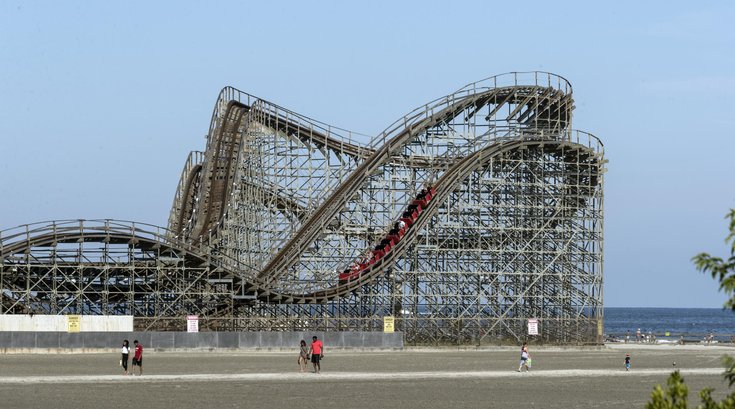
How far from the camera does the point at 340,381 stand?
3378 cm

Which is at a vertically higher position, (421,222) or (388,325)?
(421,222)

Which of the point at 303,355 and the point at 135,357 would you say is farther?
the point at 303,355

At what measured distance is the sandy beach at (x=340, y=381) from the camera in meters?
27.7

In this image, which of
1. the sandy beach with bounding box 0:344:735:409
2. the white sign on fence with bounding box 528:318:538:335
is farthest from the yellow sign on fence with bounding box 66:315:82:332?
the white sign on fence with bounding box 528:318:538:335

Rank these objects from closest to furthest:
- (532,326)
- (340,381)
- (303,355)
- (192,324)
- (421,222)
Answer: (340,381) < (303,355) < (192,324) < (421,222) < (532,326)

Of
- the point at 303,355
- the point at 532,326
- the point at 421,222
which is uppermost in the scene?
the point at 421,222

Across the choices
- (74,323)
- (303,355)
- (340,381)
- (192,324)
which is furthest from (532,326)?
(340,381)

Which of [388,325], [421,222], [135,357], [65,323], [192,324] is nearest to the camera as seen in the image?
[135,357]

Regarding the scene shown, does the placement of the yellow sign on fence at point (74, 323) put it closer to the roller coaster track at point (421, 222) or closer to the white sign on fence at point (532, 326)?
the roller coaster track at point (421, 222)

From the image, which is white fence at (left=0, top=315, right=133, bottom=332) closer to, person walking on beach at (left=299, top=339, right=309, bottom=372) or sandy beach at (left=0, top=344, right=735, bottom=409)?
sandy beach at (left=0, top=344, right=735, bottom=409)

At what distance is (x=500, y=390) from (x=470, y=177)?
2609 cm

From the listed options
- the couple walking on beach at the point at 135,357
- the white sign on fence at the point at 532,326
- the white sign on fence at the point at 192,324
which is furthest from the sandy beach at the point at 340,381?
the white sign on fence at the point at 532,326

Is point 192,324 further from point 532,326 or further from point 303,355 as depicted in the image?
point 303,355

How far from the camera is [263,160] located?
2447 inches
